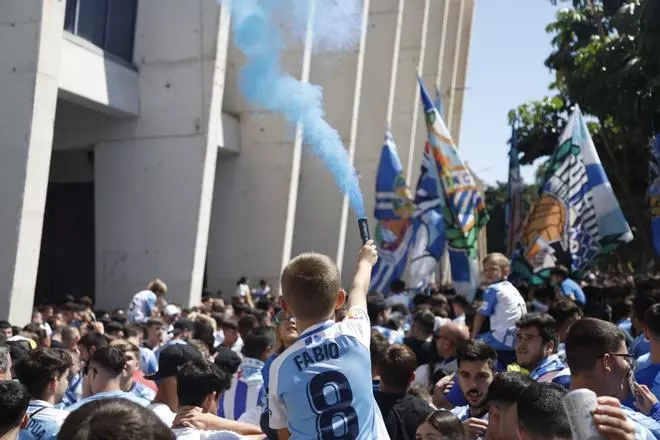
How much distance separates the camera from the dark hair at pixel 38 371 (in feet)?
15.1

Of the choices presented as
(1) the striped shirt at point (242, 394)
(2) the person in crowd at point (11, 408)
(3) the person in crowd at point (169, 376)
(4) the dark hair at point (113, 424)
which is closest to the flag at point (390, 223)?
(1) the striped shirt at point (242, 394)

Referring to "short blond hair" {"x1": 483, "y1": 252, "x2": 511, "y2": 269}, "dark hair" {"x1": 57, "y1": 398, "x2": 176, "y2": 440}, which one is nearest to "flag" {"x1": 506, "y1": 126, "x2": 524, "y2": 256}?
"short blond hair" {"x1": 483, "y1": 252, "x2": 511, "y2": 269}

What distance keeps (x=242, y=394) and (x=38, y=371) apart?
69.1 inches

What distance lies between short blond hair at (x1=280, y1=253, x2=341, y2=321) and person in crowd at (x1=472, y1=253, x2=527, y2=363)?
4.35 metres

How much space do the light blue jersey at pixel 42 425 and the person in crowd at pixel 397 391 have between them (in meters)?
1.85

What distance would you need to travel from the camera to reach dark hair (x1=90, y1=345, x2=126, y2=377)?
507 cm

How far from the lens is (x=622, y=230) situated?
12562mm

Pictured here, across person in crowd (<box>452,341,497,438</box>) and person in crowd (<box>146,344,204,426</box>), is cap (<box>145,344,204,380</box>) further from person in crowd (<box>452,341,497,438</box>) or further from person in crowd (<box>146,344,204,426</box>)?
person in crowd (<box>452,341,497,438</box>)

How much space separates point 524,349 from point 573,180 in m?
8.40

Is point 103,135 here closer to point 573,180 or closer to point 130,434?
point 573,180

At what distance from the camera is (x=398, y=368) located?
4.98m

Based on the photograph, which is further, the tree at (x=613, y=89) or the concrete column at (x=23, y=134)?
the tree at (x=613, y=89)

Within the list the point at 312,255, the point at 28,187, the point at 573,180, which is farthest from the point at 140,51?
the point at 312,255

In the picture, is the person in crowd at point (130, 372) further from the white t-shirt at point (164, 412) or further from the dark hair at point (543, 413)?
the dark hair at point (543, 413)
